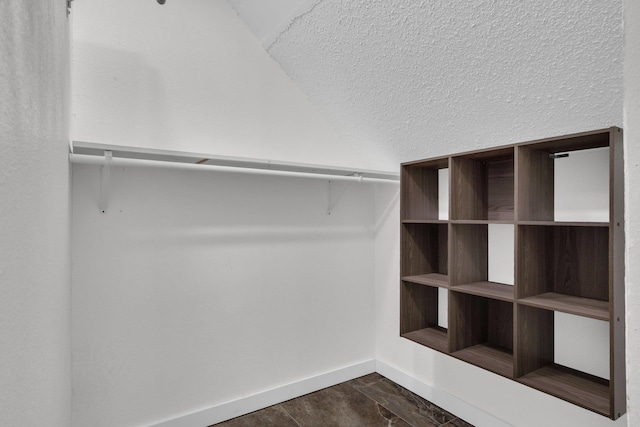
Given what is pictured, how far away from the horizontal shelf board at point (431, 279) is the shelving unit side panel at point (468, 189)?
32cm

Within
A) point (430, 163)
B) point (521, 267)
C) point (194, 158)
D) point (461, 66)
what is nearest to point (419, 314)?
point (521, 267)

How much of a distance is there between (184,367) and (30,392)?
1.54 m

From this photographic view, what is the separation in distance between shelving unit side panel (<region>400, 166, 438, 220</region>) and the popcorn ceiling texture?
0.59 feet

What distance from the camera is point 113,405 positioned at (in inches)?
→ 69.2

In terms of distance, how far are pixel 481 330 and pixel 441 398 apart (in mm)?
643

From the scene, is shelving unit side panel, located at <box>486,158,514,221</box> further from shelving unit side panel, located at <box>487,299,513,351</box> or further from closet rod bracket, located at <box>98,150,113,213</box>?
closet rod bracket, located at <box>98,150,113,213</box>

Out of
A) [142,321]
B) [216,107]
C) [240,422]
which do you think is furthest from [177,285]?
[216,107]

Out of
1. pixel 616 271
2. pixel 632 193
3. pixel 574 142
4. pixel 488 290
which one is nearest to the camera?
pixel 632 193

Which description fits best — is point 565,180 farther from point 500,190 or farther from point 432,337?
point 432,337

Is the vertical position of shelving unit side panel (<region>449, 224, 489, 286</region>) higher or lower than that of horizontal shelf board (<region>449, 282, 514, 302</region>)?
higher

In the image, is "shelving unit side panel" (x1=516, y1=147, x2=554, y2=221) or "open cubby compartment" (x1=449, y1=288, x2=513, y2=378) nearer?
"shelving unit side panel" (x1=516, y1=147, x2=554, y2=221)

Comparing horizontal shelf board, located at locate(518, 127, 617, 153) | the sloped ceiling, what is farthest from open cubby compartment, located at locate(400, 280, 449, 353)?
horizontal shelf board, located at locate(518, 127, 617, 153)

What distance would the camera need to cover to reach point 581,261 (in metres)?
1.47

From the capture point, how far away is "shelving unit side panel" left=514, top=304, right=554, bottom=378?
4.56ft
